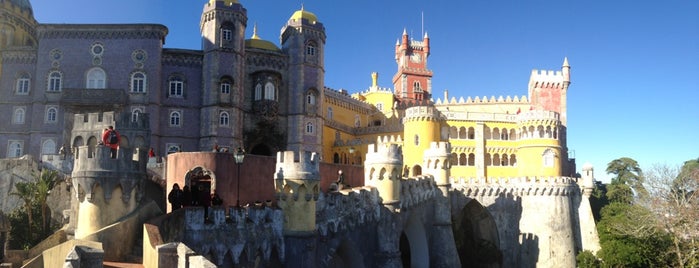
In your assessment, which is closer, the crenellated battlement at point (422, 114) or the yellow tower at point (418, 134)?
the yellow tower at point (418, 134)

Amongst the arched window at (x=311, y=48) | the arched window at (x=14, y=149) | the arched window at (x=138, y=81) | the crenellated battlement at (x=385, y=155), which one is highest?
the arched window at (x=311, y=48)

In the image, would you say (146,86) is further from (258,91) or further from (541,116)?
(541,116)

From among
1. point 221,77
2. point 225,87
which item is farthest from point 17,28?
point 225,87

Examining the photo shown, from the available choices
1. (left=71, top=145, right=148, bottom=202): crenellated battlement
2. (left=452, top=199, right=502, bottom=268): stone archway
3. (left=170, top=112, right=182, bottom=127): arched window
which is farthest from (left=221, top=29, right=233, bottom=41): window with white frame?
(left=71, top=145, right=148, bottom=202): crenellated battlement

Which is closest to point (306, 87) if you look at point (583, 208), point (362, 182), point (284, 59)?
point (284, 59)

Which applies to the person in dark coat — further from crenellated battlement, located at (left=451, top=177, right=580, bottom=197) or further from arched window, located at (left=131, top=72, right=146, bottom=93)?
crenellated battlement, located at (left=451, top=177, right=580, bottom=197)

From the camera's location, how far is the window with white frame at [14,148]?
141ft

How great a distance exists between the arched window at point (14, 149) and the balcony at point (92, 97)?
4.89m

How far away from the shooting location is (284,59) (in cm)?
4700

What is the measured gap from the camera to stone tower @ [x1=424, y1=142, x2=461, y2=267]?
40.1 metres

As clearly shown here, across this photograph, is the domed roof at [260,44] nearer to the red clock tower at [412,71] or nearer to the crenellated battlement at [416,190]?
the crenellated battlement at [416,190]

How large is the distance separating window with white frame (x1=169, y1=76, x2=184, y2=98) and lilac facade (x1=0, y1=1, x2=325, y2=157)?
0.25ft

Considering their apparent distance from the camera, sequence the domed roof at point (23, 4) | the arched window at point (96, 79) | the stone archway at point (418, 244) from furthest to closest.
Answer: the domed roof at point (23, 4), the arched window at point (96, 79), the stone archway at point (418, 244)

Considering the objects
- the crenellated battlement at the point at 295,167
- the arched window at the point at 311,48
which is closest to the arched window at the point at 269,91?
the arched window at the point at 311,48
